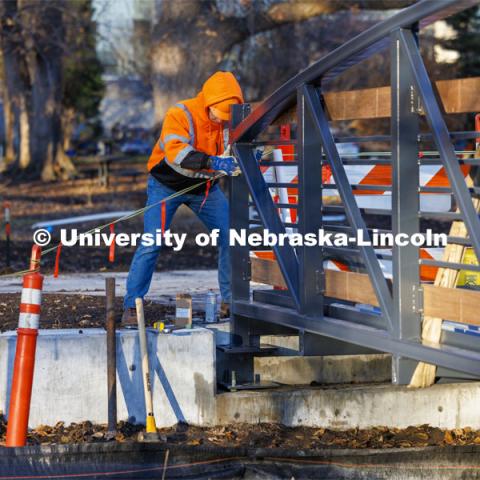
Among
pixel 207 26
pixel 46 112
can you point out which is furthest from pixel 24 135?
pixel 207 26

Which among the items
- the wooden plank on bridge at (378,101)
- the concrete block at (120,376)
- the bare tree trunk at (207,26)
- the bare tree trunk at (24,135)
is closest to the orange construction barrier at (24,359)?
the concrete block at (120,376)

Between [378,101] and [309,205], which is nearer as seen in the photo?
[378,101]

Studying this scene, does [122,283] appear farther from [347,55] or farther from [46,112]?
[46,112]

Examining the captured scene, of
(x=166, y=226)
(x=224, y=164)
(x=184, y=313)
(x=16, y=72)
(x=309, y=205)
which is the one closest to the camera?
(x=309, y=205)

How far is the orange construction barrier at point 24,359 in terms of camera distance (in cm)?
666

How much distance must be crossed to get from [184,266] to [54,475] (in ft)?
28.0

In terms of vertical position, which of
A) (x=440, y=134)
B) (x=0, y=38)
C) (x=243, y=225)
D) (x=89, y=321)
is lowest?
→ (x=89, y=321)

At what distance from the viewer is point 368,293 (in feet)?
23.3

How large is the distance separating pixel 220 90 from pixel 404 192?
7.61 feet

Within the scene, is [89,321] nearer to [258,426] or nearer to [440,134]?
[258,426]

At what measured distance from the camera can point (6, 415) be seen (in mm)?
7391

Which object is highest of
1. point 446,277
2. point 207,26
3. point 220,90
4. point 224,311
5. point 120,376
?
point 207,26

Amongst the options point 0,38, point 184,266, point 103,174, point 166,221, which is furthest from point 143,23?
point 166,221

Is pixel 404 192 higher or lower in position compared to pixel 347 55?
lower
